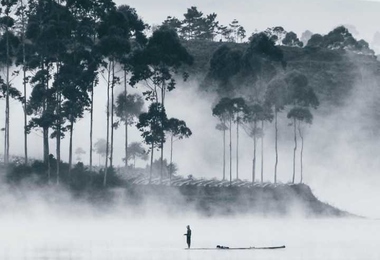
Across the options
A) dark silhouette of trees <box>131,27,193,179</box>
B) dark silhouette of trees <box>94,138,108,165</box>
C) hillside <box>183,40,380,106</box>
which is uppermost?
hillside <box>183,40,380,106</box>

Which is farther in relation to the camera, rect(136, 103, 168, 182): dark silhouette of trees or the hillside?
the hillside

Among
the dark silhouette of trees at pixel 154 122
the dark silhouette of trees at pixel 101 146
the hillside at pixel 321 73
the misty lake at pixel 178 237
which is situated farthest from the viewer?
the hillside at pixel 321 73

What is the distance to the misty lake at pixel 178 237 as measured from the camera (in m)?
64.0

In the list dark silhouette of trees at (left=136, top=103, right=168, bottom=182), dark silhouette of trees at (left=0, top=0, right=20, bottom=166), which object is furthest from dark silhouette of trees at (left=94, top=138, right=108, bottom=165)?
dark silhouette of trees at (left=136, top=103, right=168, bottom=182)

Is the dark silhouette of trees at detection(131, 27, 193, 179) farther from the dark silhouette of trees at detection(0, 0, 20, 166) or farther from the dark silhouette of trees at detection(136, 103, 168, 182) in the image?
the dark silhouette of trees at detection(0, 0, 20, 166)

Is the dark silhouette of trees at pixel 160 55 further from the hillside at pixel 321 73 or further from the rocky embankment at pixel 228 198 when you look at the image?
the hillside at pixel 321 73

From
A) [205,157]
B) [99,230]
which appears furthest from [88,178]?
[205,157]

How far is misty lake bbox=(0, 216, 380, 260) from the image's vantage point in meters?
64.0

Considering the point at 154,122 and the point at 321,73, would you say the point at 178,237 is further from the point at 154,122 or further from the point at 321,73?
the point at 321,73

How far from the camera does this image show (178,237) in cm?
8231

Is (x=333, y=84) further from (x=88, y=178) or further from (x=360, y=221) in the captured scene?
(x=88, y=178)

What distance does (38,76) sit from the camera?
10912 cm

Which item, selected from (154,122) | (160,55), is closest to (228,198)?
(154,122)

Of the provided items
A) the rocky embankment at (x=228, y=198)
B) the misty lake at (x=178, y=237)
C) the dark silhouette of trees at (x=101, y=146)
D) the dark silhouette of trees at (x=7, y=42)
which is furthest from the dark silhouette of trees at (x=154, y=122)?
the dark silhouette of trees at (x=101, y=146)
